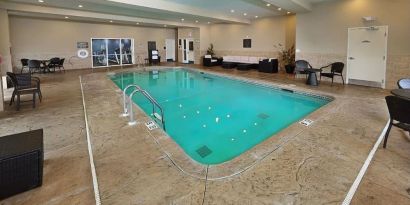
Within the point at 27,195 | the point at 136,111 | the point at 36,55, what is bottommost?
the point at 27,195

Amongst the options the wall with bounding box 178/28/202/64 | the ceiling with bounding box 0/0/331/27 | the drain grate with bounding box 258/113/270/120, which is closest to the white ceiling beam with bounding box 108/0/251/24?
the ceiling with bounding box 0/0/331/27

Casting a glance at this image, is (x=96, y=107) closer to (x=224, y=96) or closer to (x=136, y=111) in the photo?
(x=136, y=111)

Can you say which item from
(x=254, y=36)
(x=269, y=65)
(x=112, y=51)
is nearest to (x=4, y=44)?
(x=112, y=51)

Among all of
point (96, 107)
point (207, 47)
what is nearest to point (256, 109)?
point (96, 107)

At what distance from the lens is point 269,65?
11688 mm

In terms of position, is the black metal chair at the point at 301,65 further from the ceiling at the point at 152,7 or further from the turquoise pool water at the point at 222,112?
the ceiling at the point at 152,7

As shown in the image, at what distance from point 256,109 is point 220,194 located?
4.25 m

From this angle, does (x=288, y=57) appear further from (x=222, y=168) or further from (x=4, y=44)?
(x=4, y=44)

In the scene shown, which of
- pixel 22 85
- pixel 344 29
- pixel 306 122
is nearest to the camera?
pixel 306 122

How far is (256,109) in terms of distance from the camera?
6.30m

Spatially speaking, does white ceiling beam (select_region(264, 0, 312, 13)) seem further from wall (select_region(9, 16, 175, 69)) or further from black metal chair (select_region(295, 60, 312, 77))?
wall (select_region(9, 16, 175, 69))

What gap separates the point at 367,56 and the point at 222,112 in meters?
5.45

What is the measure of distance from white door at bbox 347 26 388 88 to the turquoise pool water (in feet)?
7.81

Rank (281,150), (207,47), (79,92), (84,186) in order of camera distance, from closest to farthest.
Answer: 1. (84,186)
2. (281,150)
3. (79,92)
4. (207,47)
